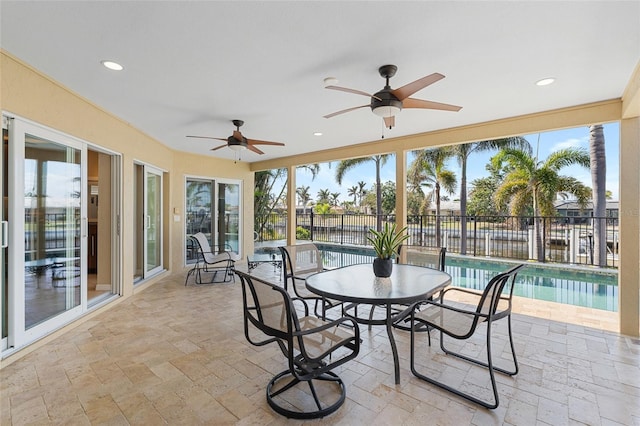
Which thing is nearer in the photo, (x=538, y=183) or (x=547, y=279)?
(x=547, y=279)

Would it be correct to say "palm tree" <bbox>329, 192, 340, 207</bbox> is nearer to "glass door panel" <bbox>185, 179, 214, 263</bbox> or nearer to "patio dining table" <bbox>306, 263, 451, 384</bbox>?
"glass door panel" <bbox>185, 179, 214, 263</bbox>

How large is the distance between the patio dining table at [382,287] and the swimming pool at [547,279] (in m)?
3.20

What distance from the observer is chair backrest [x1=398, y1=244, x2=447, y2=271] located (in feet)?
10.9

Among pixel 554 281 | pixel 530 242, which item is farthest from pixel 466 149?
pixel 554 281

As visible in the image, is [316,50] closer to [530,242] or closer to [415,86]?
[415,86]

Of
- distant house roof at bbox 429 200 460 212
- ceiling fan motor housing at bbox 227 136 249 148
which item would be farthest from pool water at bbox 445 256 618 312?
distant house roof at bbox 429 200 460 212

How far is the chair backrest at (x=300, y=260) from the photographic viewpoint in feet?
11.0

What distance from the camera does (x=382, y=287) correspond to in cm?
240

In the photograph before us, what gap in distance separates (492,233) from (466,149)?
3544 millimetres

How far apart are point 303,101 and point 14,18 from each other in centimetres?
232

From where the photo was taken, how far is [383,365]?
2.54 meters

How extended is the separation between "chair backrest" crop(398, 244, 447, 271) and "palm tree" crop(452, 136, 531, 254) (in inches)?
223

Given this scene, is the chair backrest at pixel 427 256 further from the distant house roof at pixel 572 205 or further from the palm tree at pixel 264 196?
the distant house roof at pixel 572 205

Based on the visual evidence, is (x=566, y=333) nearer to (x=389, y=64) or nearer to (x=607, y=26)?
(x=607, y=26)
